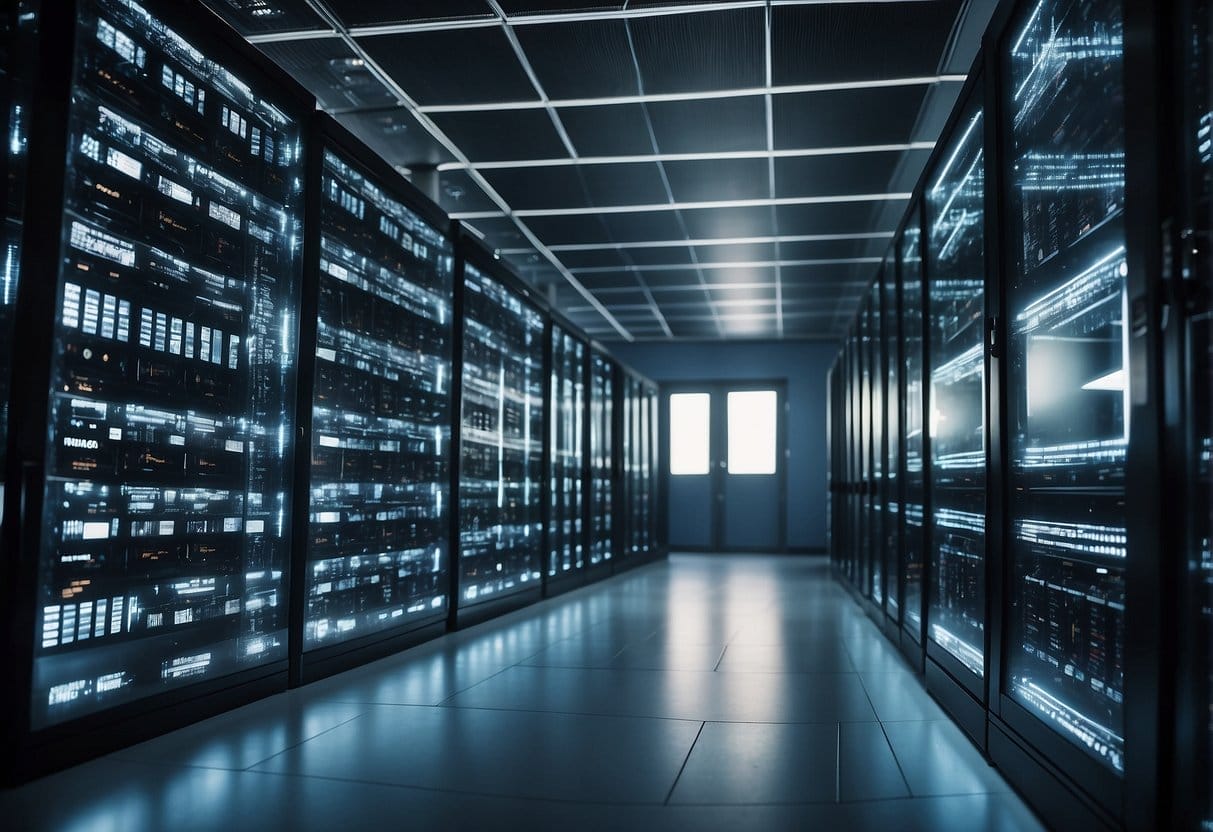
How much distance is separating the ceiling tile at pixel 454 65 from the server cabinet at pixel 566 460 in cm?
243

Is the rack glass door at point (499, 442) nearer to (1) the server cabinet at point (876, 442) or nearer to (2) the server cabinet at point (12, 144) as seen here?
(1) the server cabinet at point (876, 442)

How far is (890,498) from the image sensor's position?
17.6ft

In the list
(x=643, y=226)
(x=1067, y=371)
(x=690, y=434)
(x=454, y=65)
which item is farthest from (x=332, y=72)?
(x=690, y=434)

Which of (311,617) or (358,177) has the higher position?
(358,177)

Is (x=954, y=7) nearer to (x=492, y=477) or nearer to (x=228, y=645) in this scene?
(x=492, y=477)

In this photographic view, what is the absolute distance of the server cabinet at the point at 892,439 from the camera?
16.3 feet

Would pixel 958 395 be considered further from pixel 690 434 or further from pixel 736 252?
pixel 690 434

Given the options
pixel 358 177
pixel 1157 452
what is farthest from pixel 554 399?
pixel 1157 452

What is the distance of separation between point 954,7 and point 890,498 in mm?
2647

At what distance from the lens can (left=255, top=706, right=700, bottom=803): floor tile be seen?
2.51m

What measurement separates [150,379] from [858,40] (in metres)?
4.14

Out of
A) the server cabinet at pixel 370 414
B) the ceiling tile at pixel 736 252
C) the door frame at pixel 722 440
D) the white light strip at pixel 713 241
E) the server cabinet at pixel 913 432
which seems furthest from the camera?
the door frame at pixel 722 440

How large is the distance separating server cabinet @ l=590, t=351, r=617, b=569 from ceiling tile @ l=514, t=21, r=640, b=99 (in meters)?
4.13

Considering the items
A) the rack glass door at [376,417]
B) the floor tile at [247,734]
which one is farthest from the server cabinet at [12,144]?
the rack glass door at [376,417]
